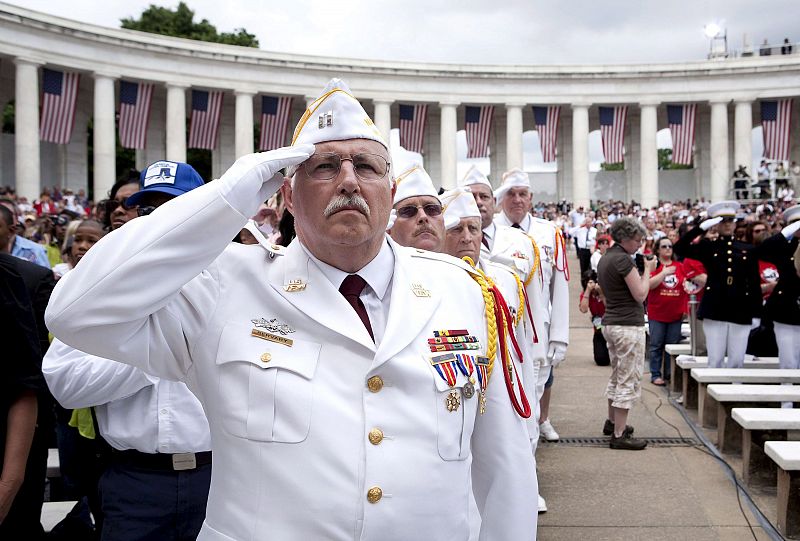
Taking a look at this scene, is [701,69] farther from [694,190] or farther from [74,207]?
[74,207]

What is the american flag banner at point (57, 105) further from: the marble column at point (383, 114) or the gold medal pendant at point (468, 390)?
the gold medal pendant at point (468, 390)

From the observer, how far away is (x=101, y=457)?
453cm

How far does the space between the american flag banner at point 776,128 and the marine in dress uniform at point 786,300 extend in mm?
40813

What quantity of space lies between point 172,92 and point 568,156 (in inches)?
1180

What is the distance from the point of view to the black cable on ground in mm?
Result: 6297

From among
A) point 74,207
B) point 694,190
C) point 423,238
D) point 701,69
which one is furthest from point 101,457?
point 694,190

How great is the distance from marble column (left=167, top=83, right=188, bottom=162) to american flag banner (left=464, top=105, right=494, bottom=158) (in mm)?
18169

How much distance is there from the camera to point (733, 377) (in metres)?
9.47

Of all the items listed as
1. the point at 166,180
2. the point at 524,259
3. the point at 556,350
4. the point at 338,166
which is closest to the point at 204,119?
the point at 556,350

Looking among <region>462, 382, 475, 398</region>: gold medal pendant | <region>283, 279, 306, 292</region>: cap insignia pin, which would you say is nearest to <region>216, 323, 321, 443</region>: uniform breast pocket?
<region>283, 279, 306, 292</region>: cap insignia pin

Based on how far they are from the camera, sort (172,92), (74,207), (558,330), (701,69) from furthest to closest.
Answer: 1. (701,69)
2. (172,92)
3. (74,207)
4. (558,330)

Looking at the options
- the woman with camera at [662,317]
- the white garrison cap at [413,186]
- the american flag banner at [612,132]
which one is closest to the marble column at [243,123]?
the american flag banner at [612,132]

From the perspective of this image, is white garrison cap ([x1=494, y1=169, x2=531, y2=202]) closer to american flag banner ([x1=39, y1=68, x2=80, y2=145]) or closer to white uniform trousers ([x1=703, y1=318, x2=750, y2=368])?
white uniform trousers ([x1=703, y1=318, x2=750, y2=368])

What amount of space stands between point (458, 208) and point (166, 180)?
2.55m
